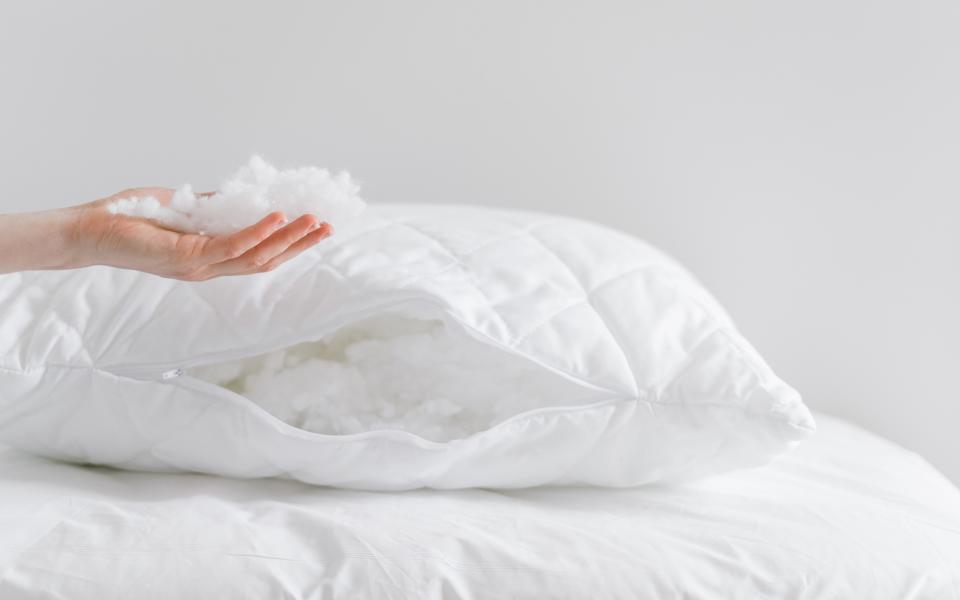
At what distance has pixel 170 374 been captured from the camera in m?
0.94

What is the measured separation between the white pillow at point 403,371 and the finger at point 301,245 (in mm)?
47

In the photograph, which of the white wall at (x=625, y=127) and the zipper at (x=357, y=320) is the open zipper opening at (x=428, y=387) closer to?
the zipper at (x=357, y=320)

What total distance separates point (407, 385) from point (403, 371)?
15 mm

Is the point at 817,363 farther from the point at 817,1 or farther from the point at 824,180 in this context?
the point at 817,1

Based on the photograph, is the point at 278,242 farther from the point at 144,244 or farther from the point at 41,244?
the point at 41,244

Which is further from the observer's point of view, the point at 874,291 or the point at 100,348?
the point at 874,291

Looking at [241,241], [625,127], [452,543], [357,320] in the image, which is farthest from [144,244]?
[625,127]

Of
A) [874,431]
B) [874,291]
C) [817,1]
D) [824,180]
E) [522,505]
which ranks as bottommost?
[874,431]

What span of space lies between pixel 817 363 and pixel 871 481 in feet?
1.59

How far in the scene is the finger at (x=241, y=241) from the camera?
87cm

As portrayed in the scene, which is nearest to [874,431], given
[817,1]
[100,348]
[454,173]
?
[817,1]

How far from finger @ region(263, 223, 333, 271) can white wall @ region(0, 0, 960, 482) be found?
0.68m

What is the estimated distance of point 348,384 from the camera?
3.10 feet

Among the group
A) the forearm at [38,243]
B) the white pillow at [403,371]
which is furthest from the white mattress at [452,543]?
the forearm at [38,243]
